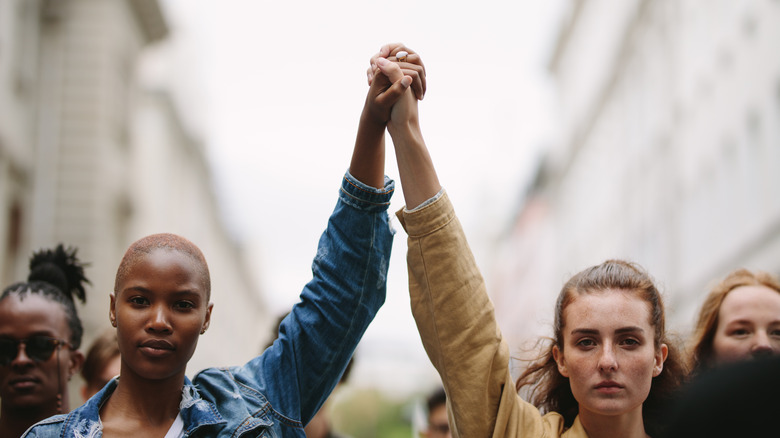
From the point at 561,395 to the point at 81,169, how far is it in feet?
61.5

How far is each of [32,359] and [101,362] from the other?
89 cm

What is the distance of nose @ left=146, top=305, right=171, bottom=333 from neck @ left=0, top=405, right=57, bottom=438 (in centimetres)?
104

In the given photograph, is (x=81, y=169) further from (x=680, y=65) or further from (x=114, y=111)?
(x=680, y=65)

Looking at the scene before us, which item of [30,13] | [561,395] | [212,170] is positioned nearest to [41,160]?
[30,13]

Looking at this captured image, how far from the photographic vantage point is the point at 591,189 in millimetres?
41906

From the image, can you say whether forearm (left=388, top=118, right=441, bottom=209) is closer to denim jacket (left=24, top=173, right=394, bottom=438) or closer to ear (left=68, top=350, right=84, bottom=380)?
denim jacket (left=24, top=173, right=394, bottom=438)

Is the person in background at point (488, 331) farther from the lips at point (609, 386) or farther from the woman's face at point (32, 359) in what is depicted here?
the woman's face at point (32, 359)

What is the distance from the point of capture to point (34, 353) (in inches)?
145

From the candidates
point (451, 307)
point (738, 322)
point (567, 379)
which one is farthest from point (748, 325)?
point (451, 307)

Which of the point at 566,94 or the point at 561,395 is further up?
the point at 566,94

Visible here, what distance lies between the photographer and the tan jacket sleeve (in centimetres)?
308

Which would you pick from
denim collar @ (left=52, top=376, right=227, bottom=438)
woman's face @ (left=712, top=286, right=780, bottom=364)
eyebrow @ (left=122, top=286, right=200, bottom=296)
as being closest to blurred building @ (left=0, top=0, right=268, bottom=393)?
woman's face @ (left=712, top=286, right=780, bottom=364)

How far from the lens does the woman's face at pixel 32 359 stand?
11.9ft

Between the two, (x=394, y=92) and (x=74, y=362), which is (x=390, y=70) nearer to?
(x=394, y=92)
